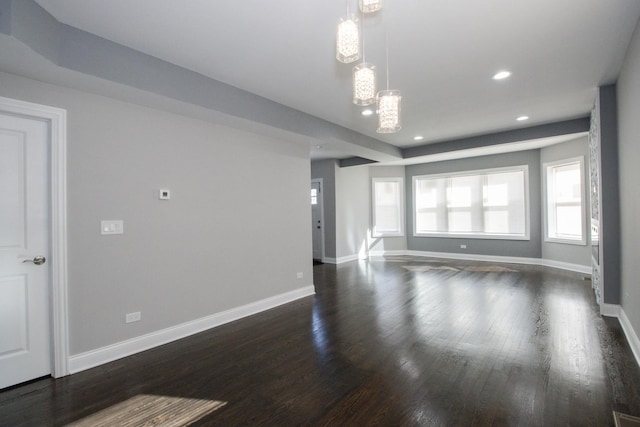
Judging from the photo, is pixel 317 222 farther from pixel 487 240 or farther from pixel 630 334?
pixel 630 334

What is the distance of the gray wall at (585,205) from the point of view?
18.6 ft

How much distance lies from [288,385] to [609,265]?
383 cm

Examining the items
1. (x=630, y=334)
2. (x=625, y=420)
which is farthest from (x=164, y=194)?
(x=630, y=334)

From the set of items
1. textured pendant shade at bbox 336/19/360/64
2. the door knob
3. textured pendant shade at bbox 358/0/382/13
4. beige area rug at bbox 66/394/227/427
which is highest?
textured pendant shade at bbox 358/0/382/13

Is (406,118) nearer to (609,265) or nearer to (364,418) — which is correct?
(609,265)

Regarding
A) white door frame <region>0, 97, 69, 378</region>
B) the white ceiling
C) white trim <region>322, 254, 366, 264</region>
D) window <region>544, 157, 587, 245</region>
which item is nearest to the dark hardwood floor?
white door frame <region>0, 97, 69, 378</region>

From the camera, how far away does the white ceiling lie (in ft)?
7.15

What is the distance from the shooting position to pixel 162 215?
10.7 feet

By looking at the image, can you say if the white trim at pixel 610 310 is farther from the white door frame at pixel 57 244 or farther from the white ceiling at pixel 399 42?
the white door frame at pixel 57 244

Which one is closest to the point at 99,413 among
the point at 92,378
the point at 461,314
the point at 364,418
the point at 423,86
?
the point at 92,378

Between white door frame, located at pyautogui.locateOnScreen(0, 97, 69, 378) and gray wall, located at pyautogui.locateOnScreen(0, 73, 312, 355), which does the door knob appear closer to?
white door frame, located at pyautogui.locateOnScreen(0, 97, 69, 378)

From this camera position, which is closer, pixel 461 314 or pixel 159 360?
pixel 159 360

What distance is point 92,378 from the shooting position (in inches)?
101

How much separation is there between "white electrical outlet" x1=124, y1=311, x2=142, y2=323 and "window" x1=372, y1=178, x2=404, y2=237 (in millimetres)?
6461
